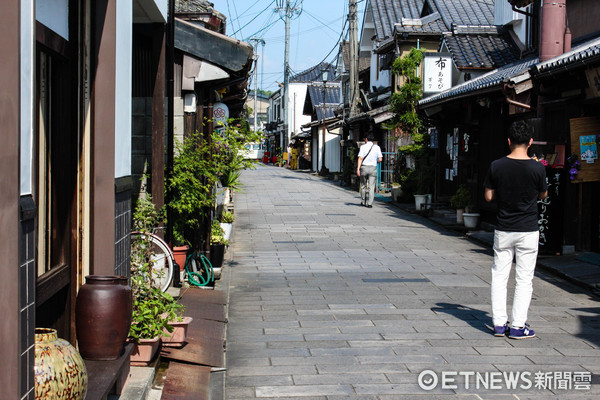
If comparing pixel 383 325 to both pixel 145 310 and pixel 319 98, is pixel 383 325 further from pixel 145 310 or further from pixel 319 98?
Answer: pixel 319 98

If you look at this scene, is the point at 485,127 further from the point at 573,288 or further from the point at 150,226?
the point at 150,226

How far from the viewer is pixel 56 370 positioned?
364cm

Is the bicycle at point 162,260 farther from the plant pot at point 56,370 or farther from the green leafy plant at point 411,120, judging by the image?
the green leafy plant at point 411,120

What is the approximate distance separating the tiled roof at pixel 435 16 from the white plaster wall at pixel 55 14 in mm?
25500

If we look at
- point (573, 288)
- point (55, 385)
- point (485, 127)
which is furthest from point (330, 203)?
point (55, 385)

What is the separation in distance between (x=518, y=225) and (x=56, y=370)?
4.90 metres

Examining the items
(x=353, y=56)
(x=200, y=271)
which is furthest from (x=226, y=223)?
(x=353, y=56)

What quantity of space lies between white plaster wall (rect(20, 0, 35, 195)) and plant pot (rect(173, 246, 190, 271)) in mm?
6146

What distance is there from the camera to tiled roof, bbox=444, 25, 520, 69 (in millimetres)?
20234

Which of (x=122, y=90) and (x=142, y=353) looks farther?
(x=122, y=90)

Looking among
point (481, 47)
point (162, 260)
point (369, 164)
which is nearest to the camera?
point (162, 260)

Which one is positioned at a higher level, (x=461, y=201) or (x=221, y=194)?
(x=221, y=194)

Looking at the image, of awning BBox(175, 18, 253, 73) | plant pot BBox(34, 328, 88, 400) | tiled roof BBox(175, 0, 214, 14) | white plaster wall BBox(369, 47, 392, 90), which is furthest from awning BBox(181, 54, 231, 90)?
white plaster wall BBox(369, 47, 392, 90)

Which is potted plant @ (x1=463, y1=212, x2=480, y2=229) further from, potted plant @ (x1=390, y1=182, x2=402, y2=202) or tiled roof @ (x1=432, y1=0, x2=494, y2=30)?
tiled roof @ (x1=432, y1=0, x2=494, y2=30)
